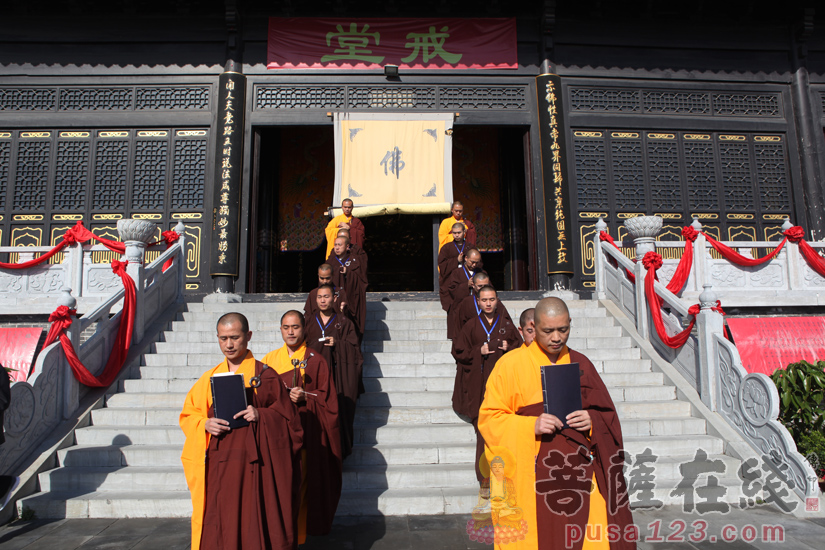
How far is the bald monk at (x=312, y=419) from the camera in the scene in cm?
349

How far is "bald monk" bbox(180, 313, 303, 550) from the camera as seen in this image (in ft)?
8.71

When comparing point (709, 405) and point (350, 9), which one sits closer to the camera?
point (709, 405)

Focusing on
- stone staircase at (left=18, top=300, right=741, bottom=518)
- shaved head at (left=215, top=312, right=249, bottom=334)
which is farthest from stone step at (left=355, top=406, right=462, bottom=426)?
shaved head at (left=215, top=312, right=249, bottom=334)

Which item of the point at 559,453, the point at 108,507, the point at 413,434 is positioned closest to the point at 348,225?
the point at 413,434

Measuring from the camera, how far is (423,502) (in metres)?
3.93

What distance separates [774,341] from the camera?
617 centimetres

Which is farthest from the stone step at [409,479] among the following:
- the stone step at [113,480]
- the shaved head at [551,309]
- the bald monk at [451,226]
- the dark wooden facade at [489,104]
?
the dark wooden facade at [489,104]

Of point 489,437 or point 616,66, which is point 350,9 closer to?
point 616,66

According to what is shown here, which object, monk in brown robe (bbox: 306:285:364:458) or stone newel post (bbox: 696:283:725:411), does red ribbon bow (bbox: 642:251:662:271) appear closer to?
stone newel post (bbox: 696:283:725:411)

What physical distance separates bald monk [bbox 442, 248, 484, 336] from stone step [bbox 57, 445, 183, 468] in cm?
309

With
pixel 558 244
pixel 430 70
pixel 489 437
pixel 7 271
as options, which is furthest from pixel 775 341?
pixel 7 271

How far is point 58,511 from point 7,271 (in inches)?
183

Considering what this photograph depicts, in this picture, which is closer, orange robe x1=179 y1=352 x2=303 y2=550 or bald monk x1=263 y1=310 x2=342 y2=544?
orange robe x1=179 y1=352 x2=303 y2=550

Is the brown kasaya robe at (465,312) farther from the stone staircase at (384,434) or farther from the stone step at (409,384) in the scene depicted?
→ the stone staircase at (384,434)
